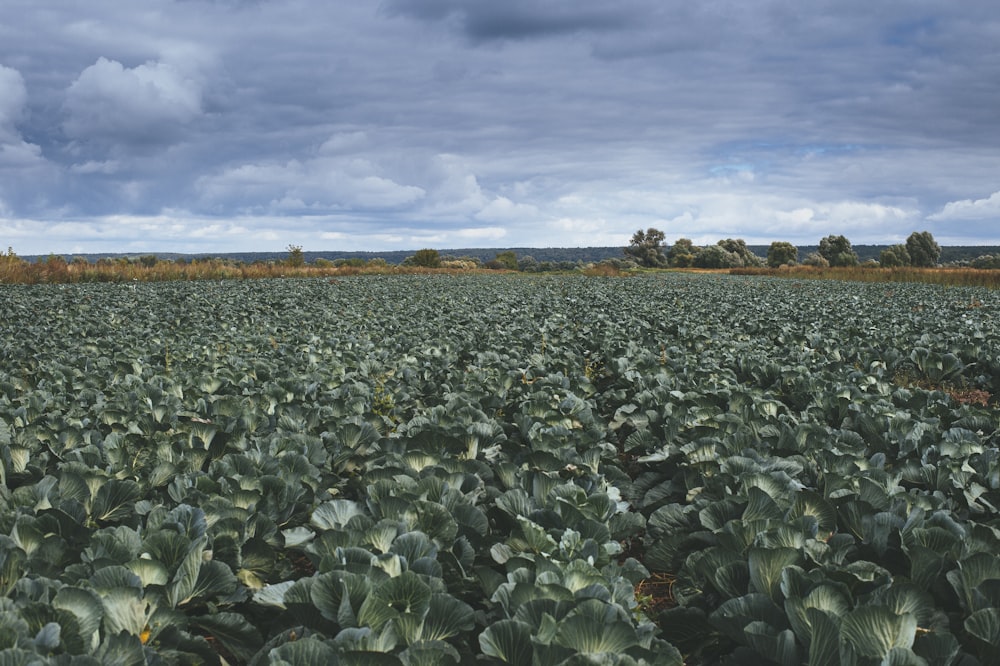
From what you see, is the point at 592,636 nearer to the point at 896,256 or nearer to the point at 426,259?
the point at 426,259

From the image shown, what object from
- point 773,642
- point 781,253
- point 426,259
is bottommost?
point 773,642

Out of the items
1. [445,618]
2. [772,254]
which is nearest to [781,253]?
[772,254]

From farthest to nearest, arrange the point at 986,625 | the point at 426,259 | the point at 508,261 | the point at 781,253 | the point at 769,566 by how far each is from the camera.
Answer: the point at 781,253
the point at 508,261
the point at 426,259
the point at 769,566
the point at 986,625

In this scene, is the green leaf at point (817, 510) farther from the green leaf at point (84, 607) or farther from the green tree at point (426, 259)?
the green tree at point (426, 259)

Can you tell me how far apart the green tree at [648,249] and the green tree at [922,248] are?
45646 millimetres

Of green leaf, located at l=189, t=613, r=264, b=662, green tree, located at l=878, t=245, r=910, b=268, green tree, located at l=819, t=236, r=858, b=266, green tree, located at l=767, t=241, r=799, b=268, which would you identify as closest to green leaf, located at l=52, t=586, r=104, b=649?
green leaf, located at l=189, t=613, r=264, b=662

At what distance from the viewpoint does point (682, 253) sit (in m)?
131

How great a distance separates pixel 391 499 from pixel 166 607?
962mm

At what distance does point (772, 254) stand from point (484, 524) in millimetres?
141086

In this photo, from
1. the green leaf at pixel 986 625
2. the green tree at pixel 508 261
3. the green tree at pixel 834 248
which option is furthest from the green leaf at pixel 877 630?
the green tree at pixel 834 248

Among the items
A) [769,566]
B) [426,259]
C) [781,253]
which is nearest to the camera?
[769,566]

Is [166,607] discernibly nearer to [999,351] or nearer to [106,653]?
[106,653]

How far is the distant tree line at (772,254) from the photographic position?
114 m

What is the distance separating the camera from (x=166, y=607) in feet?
7.57
